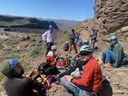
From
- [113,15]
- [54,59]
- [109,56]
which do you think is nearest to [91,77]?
[109,56]

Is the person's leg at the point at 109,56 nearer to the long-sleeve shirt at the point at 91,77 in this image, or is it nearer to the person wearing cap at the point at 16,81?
the long-sleeve shirt at the point at 91,77

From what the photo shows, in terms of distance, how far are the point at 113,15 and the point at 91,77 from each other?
9.69 metres

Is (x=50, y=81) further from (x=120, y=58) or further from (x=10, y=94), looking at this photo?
(x=10, y=94)

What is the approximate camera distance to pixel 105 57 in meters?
10.8

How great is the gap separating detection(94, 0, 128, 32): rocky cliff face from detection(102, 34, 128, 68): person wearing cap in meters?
5.69

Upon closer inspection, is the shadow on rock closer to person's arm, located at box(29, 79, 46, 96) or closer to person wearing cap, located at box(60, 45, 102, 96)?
person wearing cap, located at box(60, 45, 102, 96)

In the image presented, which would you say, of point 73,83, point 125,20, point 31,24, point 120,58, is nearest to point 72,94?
point 73,83

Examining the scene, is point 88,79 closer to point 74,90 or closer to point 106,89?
point 74,90

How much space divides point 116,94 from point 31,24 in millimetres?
109390

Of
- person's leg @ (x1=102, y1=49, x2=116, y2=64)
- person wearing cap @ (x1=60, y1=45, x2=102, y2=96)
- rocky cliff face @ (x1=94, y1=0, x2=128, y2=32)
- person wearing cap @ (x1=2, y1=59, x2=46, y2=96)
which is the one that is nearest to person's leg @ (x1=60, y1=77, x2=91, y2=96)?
person wearing cap @ (x1=60, y1=45, x2=102, y2=96)

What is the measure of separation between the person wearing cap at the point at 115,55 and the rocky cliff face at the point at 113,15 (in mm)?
5690

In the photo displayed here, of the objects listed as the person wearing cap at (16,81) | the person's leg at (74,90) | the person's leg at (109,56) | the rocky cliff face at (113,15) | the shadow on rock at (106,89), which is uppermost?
the rocky cliff face at (113,15)

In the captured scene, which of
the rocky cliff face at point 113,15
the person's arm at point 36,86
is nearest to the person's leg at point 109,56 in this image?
the person's arm at point 36,86

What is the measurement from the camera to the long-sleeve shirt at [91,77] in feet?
23.4
